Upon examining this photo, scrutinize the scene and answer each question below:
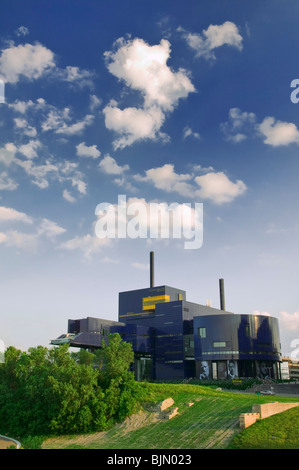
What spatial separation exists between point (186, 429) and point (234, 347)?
87.7 meters

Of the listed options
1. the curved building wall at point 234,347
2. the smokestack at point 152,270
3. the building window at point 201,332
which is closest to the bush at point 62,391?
the curved building wall at point 234,347

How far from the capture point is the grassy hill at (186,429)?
38.6 metres

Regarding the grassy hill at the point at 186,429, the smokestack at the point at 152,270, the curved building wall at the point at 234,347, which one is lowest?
the grassy hill at the point at 186,429

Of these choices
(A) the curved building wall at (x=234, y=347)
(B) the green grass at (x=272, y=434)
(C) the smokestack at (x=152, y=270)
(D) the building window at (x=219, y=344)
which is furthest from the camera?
(C) the smokestack at (x=152, y=270)

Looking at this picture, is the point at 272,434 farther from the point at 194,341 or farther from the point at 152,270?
the point at 152,270

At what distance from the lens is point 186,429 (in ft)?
144

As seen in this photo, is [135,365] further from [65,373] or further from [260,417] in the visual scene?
[260,417]

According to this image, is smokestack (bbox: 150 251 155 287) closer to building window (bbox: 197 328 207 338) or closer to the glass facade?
the glass facade

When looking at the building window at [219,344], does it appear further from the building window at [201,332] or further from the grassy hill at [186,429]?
the grassy hill at [186,429]

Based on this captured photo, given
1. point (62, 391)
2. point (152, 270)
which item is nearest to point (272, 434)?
point (62, 391)

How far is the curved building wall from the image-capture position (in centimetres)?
12738

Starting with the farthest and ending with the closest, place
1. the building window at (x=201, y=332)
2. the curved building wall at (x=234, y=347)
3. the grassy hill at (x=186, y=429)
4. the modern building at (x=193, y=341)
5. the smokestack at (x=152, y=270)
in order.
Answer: the smokestack at (x=152, y=270)
the building window at (x=201, y=332)
the modern building at (x=193, y=341)
the curved building wall at (x=234, y=347)
the grassy hill at (x=186, y=429)
